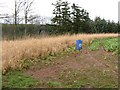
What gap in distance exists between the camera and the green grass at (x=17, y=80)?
16.1ft

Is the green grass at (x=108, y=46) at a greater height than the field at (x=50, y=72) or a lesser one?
greater

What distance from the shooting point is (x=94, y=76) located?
5.66 m

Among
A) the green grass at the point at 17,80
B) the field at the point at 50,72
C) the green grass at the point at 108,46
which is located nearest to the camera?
the green grass at the point at 17,80

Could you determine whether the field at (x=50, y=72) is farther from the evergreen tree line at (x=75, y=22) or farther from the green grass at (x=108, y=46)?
the evergreen tree line at (x=75, y=22)

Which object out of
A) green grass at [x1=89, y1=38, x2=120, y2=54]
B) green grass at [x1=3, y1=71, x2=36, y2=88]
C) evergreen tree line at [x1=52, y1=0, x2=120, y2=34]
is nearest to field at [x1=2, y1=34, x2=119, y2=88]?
green grass at [x1=3, y1=71, x2=36, y2=88]

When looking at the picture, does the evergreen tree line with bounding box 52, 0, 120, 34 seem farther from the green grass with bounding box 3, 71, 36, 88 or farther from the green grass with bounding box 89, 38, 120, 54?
the green grass with bounding box 3, 71, 36, 88

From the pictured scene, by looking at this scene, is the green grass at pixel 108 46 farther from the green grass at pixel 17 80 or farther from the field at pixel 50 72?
the green grass at pixel 17 80

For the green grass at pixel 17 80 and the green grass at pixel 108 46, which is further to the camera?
the green grass at pixel 108 46

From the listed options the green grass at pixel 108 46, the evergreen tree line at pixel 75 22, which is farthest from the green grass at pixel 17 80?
the evergreen tree line at pixel 75 22

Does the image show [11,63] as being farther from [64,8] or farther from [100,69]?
[64,8]

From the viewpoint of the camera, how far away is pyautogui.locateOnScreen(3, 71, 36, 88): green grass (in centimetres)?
490

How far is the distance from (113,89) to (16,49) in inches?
158

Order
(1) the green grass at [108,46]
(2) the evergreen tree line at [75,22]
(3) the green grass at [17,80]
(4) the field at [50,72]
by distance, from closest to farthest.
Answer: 1. (3) the green grass at [17,80]
2. (4) the field at [50,72]
3. (1) the green grass at [108,46]
4. (2) the evergreen tree line at [75,22]

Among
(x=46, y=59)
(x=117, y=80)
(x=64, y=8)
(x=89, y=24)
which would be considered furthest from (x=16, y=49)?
(x=89, y=24)
